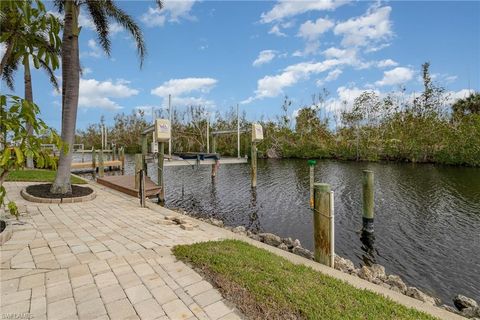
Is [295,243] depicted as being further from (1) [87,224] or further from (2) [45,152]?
(2) [45,152]

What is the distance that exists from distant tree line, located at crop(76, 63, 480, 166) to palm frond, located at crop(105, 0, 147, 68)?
16.4 m

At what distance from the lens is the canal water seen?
A: 545cm

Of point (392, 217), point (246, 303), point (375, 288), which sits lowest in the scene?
point (392, 217)

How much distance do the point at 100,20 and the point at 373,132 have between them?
26.1 metres

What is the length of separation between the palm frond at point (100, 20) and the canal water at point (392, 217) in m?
6.13

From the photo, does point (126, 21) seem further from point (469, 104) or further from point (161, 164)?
point (469, 104)

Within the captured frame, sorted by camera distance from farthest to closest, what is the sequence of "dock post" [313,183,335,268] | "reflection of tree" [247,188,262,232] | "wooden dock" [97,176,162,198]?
"wooden dock" [97,176,162,198] → "reflection of tree" [247,188,262,232] → "dock post" [313,183,335,268]

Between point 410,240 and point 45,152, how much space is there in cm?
752

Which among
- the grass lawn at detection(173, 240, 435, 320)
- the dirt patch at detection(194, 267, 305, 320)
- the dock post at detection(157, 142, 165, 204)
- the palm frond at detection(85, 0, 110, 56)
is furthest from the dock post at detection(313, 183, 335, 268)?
the palm frond at detection(85, 0, 110, 56)

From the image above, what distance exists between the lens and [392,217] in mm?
8594

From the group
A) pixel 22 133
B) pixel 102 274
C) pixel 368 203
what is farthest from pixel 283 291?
pixel 368 203

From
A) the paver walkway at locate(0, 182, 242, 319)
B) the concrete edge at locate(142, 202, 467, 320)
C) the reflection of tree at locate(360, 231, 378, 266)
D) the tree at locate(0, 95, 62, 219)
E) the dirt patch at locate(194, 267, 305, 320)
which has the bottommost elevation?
the reflection of tree at locate(360, 231, 378, 266)

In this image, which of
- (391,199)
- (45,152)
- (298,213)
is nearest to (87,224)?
(45,152)

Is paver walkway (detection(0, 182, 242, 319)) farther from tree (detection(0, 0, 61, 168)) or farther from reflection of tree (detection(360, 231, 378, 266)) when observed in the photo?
reflection of tree (detection(360, 231, 378, 266))
